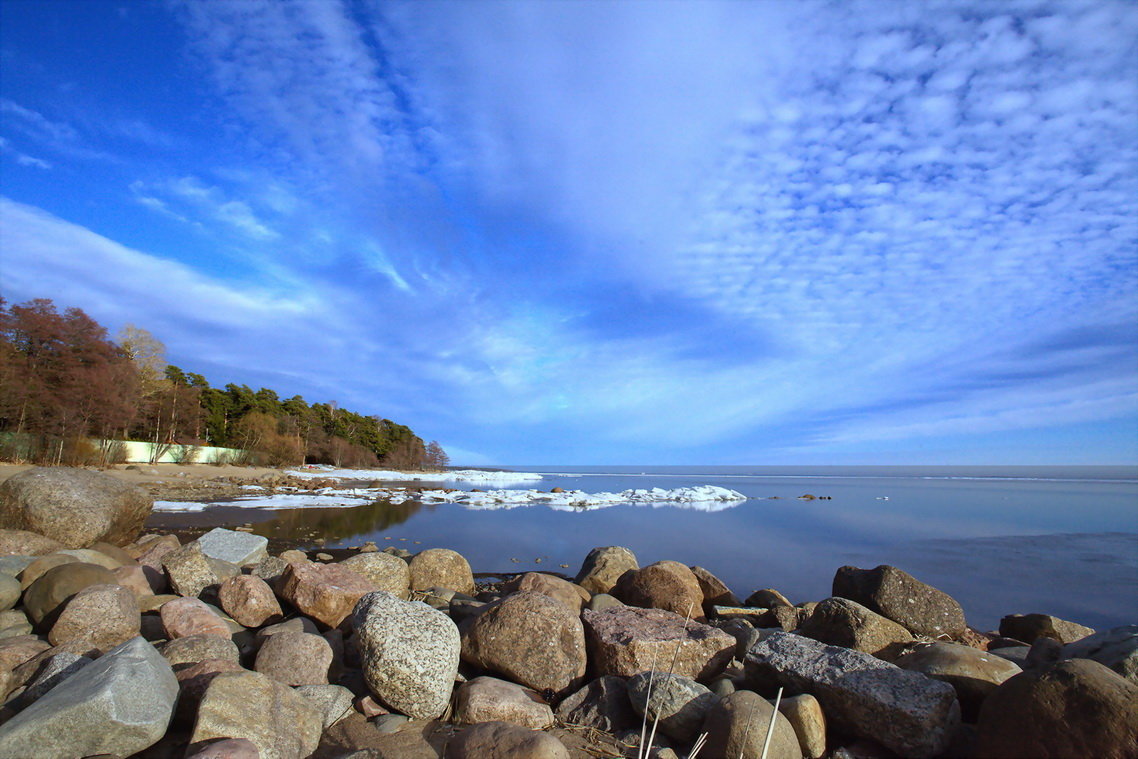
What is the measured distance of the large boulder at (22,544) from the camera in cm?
830

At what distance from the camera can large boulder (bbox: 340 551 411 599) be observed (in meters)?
8.15

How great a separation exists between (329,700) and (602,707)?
2.32 m

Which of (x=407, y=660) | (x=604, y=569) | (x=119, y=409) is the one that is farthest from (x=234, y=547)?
(x=119, y=409)

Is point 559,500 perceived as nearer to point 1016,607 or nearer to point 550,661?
point 1016,607

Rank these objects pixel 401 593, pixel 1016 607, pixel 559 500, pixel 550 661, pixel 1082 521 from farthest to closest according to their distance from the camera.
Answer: pixel 559 500
pixel 1082 521
pixel 1016 607
pixel 401 593
pixel 550 661

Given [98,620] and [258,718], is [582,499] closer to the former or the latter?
[98,620]

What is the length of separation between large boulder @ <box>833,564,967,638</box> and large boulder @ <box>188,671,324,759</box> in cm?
680

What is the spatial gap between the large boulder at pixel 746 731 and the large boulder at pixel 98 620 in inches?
215

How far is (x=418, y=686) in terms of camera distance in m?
4.96

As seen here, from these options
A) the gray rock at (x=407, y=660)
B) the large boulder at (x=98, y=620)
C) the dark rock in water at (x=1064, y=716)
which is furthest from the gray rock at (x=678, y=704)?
the large boulder at (x=98, y=620)

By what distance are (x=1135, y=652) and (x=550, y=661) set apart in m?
4.79

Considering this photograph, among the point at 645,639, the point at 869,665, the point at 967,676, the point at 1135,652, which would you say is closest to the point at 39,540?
the point at 645,639

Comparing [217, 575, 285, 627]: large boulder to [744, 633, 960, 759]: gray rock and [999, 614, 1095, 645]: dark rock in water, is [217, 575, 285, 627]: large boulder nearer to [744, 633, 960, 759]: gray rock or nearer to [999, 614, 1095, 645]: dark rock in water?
[744, 633, 960, 759]: gray rock

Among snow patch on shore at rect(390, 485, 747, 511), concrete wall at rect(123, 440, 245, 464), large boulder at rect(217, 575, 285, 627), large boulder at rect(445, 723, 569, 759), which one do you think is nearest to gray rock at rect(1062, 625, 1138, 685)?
large boulder at rect(445, 723, 569, 759)
